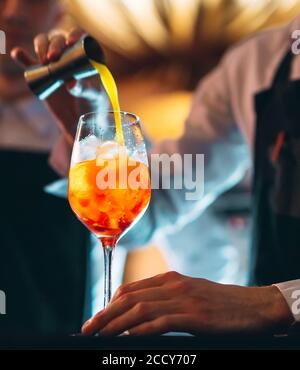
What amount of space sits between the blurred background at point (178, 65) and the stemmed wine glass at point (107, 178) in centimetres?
130

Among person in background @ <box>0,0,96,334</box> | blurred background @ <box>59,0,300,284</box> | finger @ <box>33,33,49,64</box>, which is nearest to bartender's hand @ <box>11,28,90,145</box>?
finger @ <box>33,33,49,64</box>

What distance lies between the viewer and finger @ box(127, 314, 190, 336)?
0.69 metres

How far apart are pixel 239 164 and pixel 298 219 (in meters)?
0.41

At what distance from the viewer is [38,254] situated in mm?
1887

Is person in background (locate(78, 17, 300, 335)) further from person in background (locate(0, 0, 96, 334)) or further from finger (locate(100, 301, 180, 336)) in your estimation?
person in background (locate(0, 0, 96, 334))

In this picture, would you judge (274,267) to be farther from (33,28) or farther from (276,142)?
(33,28)

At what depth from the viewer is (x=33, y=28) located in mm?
2090

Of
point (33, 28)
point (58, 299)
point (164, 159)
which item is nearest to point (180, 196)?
point (164, 159)

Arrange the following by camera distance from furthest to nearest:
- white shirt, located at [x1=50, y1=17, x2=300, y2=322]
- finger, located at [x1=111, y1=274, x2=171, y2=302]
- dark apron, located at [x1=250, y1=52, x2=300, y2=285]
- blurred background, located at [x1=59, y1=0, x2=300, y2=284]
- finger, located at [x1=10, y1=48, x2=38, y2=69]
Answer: blurred background, located at [x1=59, y1=0, x2=300, y2=284] → white shirt, located at [x1=50, y1=17, x2=300, y2=322] → dark apron, located at [x1=250, y1=52, x2=300, y2=285] → finger, located at [x1=10, y1=48, x2=38, y2=69] → finger, located at [x1=111, y1=274, x2=171, y2=302]

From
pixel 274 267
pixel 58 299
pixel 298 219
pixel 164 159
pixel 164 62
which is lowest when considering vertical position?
pixel 58 299

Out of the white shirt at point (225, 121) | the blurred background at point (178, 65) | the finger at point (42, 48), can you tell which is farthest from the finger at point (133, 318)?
the blurred background at point (178, 65)

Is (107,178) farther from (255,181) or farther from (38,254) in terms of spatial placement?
(38,254)

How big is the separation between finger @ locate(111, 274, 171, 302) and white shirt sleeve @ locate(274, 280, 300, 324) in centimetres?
15
